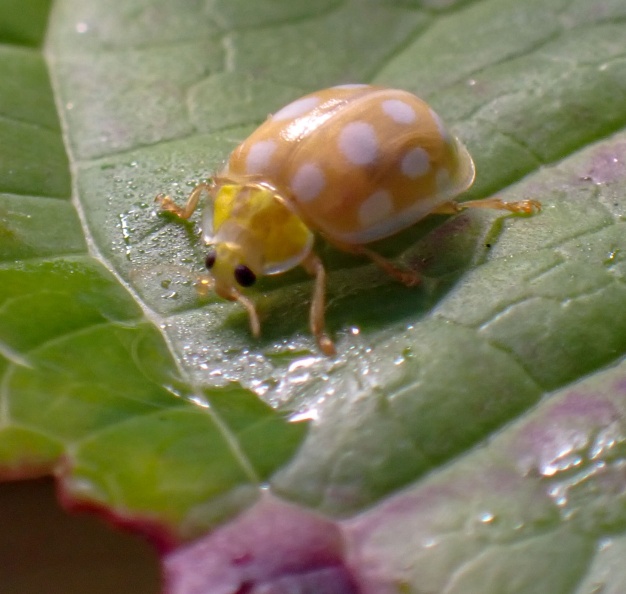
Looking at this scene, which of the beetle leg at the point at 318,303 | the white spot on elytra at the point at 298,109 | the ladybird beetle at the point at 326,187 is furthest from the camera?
the white spot on elytra at the point at 298,109

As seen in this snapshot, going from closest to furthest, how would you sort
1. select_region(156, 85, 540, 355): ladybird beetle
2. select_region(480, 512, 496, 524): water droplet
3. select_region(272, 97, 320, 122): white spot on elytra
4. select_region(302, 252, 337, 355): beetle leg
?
select_region(480, 512, 496, 524): water droplet → select_region(302, 252, 337, 355): beetle leg → select_region(156, 85, 540, 355): ladybird beetle → select_region(272, 97, 320, 122): white spot on elytra

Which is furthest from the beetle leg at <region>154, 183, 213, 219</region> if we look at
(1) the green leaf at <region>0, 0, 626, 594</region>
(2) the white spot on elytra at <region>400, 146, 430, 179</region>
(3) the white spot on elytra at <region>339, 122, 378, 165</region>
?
(2) the white spot on elytra at <region>400, 146, 430, 179</region>

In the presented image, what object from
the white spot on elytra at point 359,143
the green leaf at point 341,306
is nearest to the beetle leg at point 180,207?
the green leaf at point 341,306

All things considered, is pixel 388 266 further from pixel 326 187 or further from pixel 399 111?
pixel 399 111

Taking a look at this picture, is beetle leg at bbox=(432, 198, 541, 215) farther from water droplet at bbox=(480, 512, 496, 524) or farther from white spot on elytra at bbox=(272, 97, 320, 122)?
water droplet at bbox=(480, 512, 496, 524)

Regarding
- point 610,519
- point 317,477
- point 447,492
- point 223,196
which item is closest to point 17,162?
point 223,196

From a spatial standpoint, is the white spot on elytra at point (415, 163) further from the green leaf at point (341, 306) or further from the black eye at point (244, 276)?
the black eye at point (244, 276)

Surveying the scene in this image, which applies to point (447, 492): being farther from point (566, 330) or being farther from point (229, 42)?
point (229, 42)
